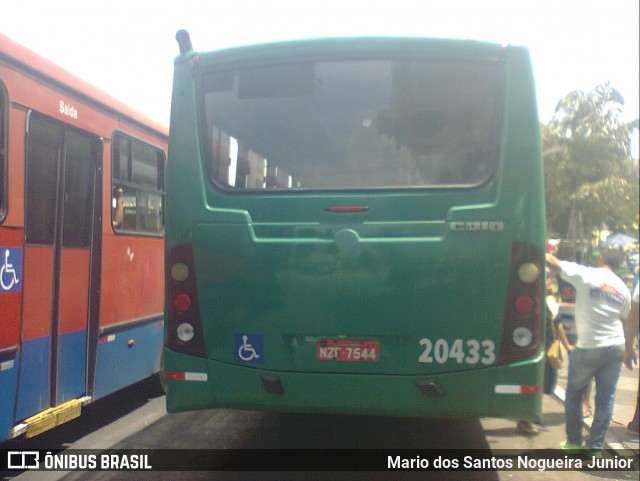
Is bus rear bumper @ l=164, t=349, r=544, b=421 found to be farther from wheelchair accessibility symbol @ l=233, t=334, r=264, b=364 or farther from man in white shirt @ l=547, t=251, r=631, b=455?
man in white shirt @ l=547, t=251, r=631, b=455

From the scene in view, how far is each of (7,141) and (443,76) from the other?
3075 millimetres

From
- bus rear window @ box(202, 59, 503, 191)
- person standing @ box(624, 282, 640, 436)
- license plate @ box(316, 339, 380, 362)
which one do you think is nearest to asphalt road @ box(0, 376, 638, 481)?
person standing @ box(624, 282, 640, 436)

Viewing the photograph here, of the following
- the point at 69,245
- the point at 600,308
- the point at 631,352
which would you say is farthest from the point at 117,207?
the point at 631,352

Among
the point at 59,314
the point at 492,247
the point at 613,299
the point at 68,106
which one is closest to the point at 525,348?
the point at 492,247

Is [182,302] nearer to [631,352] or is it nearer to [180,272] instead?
[180,272]

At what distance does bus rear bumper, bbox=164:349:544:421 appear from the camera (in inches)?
176

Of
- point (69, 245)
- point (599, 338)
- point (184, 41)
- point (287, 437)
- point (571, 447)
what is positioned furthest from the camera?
point (287, 437)

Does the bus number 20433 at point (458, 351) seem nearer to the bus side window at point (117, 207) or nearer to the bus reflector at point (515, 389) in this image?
the bus reflector at point (515, 389)

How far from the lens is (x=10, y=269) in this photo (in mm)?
4805

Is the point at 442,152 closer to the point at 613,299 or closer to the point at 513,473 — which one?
the point at 613,299

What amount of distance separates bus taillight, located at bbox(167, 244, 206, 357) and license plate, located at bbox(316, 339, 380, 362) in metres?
0.83

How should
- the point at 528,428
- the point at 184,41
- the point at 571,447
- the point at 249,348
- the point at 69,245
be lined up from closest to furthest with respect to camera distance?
the point at 249,348
the point at 184,41
the point at 69,245
the point at 571,447
the point at 528,428

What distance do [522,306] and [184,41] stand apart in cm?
305

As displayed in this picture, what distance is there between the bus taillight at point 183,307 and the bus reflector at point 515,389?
200 centimetres
